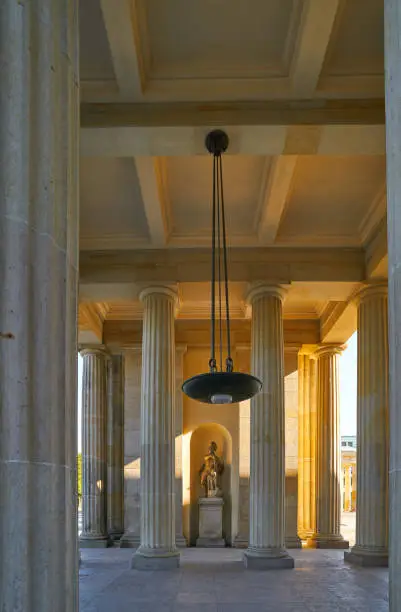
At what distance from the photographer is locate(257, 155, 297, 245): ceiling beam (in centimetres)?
1655

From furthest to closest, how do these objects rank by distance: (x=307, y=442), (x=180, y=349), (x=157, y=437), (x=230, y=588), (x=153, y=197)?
1. (x=307, y=442)
2. (x=180, y=349)
3. (x=157, y=437)
4. (x=153, y=197)
5. (x=230, y=588)

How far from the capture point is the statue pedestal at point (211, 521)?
1187 inches

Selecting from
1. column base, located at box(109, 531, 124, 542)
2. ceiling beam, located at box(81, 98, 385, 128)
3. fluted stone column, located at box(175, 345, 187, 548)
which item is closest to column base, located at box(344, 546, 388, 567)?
fluted stone column, located at box(175, 345, 187, 548)

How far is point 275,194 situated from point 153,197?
8.88ft

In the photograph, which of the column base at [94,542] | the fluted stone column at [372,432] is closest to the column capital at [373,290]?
the fluted stone column at [372,432]

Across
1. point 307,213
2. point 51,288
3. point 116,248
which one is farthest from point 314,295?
point 51,288

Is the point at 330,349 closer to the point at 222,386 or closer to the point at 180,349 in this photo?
the point at 180,349

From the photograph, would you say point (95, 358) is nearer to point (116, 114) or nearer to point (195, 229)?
point (195, 229)

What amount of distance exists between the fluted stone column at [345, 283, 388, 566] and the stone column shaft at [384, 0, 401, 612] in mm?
16021

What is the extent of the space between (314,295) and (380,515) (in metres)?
6.38

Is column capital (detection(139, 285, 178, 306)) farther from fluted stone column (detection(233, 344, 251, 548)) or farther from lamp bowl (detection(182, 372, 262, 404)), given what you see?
lamp bowl (detection(182, 372, 262, 404))

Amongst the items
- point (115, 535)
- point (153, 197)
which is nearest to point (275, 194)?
point (153, 197)

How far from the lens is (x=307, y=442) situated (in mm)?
31422

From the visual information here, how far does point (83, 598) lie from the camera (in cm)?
1619
